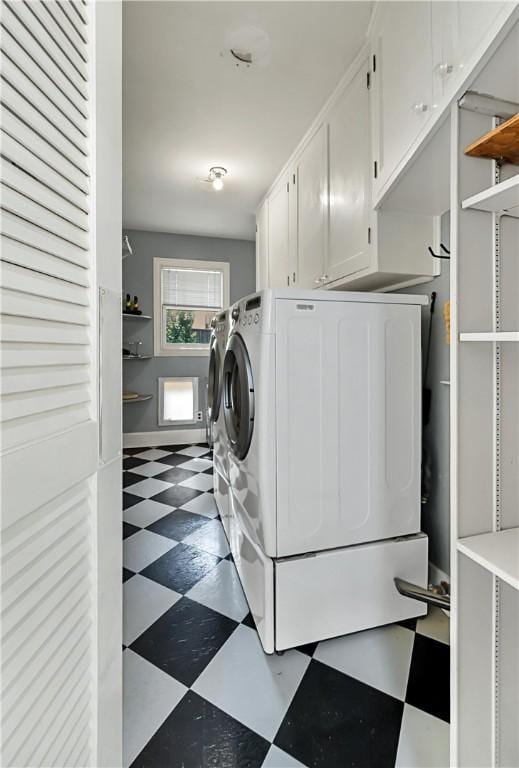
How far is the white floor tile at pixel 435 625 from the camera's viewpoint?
146cm

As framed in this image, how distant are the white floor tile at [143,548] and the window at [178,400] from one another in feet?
7.27

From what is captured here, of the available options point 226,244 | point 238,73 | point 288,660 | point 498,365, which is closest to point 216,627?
point 288,660

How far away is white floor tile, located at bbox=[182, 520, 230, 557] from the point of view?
82.3 inches

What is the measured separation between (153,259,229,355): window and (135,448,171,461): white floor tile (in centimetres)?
110

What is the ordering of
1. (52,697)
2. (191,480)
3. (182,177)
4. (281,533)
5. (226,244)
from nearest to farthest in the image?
(52,697) → (281,533) → (182,177) → (191,480) → (226,244)

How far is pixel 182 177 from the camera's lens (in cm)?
293

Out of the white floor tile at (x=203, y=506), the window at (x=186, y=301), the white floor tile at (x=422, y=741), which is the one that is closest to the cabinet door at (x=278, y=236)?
the window at (x=186, y=301)

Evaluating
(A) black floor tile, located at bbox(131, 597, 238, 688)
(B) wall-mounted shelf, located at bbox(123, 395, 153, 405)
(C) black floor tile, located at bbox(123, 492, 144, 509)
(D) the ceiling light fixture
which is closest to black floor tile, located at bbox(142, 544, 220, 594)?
(A) black floor tile, located at bbox(131, 597, 238, 688)

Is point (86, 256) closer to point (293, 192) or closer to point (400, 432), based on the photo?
point (400, 432)

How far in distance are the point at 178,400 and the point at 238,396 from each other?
2.96m

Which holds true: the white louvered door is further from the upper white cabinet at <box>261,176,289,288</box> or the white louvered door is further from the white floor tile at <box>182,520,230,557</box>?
the upper white cabinet at <box>261,176,289,288</box>

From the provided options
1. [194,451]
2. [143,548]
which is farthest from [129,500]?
[194,451]

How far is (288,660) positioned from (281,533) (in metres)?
0.46

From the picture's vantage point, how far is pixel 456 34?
0.95m
